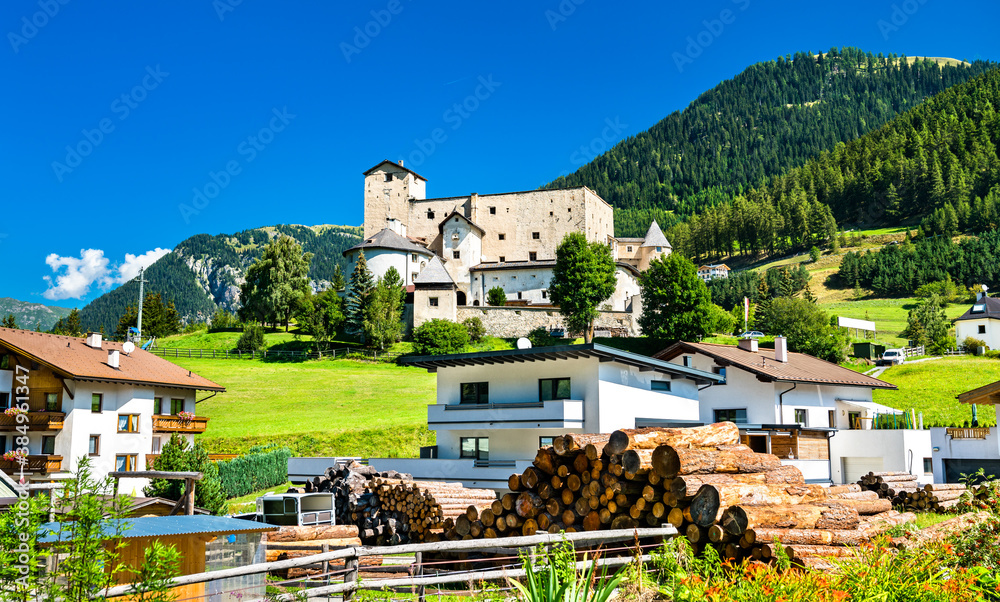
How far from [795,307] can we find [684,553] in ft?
226

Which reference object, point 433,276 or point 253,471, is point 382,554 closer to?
point 253,471

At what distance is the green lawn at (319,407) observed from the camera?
4169 centimetres

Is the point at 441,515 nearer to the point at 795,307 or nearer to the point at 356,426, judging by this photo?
the point at 356,426

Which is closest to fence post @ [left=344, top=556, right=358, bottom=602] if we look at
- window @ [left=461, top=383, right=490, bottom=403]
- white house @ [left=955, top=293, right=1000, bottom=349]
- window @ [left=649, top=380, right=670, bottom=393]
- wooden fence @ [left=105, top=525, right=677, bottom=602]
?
wooden fence @ [left=105, top=525, right=677, bottom=602]

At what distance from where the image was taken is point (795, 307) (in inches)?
2847

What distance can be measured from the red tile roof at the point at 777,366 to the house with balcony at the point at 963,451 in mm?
6129

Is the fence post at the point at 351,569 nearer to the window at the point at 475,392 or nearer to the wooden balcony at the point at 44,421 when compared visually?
the window at the point at 475,392

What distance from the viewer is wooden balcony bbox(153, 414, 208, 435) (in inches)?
1470

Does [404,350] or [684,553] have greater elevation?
[404,350]

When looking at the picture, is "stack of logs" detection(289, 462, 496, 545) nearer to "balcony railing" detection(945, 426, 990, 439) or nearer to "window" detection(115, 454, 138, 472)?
"window" detection(115, 454, 138, 472)

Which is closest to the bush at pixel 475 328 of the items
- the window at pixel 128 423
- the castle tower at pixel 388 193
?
the castle tower at pixel 388 193

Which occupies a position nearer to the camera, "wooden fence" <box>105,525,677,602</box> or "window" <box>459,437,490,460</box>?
"wooden fence" <box>105,525,677,602</box>

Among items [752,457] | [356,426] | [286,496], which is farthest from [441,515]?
[356,426]

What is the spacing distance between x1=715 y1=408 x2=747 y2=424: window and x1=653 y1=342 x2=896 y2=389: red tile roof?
2.29m
